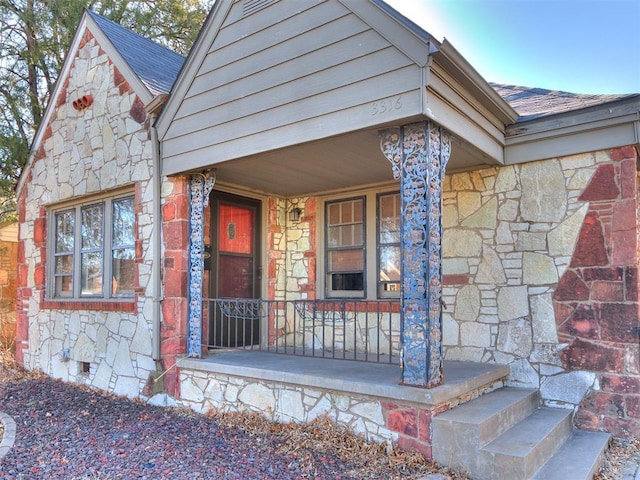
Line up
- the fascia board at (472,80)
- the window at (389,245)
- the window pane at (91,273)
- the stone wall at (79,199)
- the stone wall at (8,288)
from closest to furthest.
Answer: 1. the fascia board at (472,80)
2. the stone wall at (79,199)
3. the window at (389,245)
4. the window pane at (91,273)
5. the stone wall at (8,288)

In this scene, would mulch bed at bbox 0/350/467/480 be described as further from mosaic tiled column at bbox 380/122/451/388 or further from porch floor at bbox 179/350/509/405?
mosaic tiled column at bbox 380/122/451/388

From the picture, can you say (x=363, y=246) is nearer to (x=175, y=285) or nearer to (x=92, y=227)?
(x=175, y=285)

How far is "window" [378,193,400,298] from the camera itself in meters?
5.84

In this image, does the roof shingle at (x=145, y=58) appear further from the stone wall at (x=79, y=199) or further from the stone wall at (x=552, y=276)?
the stone wall at (x=552, y=276)

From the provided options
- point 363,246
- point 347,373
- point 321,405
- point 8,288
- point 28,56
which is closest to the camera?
point 321,405

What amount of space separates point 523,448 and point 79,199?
20.0 feet

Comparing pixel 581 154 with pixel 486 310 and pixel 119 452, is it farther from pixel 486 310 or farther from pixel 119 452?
pixel 119 452

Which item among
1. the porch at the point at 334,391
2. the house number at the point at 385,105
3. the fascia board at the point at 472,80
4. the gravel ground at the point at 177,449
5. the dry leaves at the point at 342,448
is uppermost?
the fascia board at the point at 472,80

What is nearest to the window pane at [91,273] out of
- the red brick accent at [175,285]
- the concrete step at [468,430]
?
the red brick accent at [175,285]

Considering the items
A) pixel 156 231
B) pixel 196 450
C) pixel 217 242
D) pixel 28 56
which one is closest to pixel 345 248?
pixel 217 242

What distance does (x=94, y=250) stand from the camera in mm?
6559

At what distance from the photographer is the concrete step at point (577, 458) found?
321 cm

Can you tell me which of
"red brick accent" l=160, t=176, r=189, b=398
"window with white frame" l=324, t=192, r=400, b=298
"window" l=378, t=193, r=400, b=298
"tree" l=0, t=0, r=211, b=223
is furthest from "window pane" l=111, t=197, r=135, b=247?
"tree" l=0, t=0, r=211, b=223

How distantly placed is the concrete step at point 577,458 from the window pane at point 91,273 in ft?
17.9
